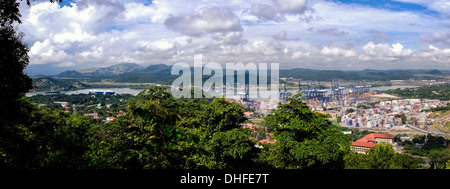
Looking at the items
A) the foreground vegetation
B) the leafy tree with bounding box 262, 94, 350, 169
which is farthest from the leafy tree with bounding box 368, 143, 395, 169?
the leafy tree with bounding box 262, 94, 350, 169

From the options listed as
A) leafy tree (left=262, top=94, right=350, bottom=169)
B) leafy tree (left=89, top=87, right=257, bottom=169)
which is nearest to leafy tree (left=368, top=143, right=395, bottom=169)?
leafy tree (left=262, top=94, right=350, bottom=169)

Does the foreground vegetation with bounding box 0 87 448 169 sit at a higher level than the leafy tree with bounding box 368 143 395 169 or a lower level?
higher

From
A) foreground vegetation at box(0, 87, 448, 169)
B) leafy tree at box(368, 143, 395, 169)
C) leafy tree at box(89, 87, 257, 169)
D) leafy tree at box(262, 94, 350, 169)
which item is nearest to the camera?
foreground vegetation at box(0, 87, 448, 169)

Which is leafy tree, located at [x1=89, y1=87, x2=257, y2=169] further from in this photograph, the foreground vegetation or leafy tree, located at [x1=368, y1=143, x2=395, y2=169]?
leafy tree, located at [x1=368, y1=143, x2=395, y2=169]

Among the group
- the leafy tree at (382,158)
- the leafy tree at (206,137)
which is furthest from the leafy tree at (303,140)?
the leafy tree at (382,158)

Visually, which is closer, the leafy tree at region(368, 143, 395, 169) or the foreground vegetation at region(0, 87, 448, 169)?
the foreground vegetation at region(0, 87, 448, 169)

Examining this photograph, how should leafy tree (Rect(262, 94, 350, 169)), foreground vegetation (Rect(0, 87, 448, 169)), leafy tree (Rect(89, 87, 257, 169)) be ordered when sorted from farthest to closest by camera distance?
leafy tree (Rect(262, 94, 350, 169)) → leafy tree (Rect(89, 87, 257, 169)) → foreground vegetation (Rect(0, 87, 448, 169))

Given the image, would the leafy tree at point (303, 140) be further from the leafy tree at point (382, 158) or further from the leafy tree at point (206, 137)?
the leafy tree at point (382, 158)
